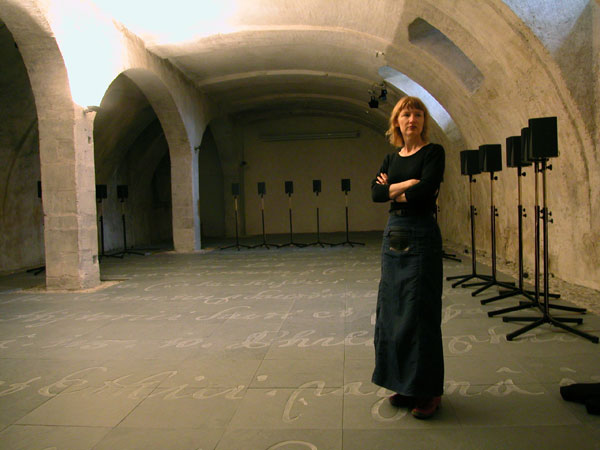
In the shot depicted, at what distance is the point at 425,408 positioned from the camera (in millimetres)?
2525

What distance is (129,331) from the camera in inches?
177

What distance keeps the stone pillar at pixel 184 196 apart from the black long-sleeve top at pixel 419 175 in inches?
366

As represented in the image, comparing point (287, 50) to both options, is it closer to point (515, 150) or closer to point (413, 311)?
point (515, 150)

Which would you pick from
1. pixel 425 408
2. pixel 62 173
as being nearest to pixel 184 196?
pixel 62 173

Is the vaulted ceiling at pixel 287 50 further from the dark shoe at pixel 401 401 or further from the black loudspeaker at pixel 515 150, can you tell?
the dark shoe at pixel 401 401

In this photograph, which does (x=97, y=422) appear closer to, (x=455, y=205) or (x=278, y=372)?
(x=278, y=372)

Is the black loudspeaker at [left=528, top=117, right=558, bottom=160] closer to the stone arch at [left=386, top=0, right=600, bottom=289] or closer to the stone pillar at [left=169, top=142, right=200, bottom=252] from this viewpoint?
the stone arch at [left=386, top=0, right=600, bottom=289]

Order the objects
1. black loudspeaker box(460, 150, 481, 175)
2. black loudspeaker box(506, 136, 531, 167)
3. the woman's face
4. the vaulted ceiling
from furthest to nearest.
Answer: the vaulted ceiling
black loudspeaker box(460, 150, 481, 175)
black loudspeaker box(506, 136, 531, 167)
the woman's face

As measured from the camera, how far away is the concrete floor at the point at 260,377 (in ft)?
7.86

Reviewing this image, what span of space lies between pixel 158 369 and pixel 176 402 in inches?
25.5

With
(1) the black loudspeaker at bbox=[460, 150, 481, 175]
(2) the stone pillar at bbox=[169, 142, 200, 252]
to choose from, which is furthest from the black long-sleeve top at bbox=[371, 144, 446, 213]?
(2) the stone pillar at bbox=[169, 142, 200, 252]

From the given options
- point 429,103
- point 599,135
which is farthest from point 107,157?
point 599,135

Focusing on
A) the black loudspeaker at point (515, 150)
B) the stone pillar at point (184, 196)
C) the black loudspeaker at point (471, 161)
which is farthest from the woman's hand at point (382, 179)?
the stone pillar at point (184, 196)

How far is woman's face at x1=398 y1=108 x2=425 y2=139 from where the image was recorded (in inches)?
103
